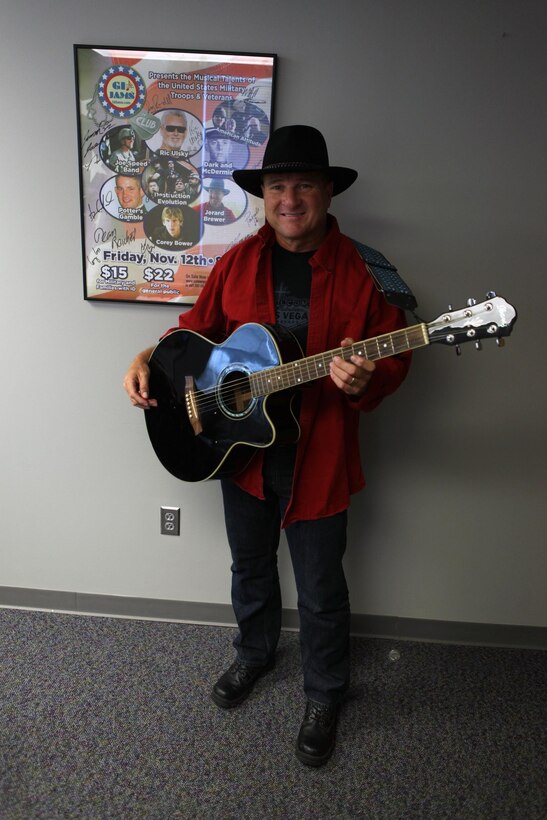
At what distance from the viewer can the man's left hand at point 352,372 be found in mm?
1324

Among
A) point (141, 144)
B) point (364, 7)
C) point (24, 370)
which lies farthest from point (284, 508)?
point (364, 7)

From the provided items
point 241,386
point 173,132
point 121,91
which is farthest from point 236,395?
point 121,91

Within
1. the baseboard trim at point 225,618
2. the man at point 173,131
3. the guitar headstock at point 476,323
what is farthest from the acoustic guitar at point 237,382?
the baseboard trim at point 225,618

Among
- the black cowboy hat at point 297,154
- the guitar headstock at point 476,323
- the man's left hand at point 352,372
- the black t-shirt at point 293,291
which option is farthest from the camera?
the black t-shirt at point 293,291

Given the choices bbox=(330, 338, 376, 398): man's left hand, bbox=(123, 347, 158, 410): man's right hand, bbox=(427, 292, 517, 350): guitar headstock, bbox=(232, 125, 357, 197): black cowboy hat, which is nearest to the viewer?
bbox=(427, 292, 517, 350): guitar headstock

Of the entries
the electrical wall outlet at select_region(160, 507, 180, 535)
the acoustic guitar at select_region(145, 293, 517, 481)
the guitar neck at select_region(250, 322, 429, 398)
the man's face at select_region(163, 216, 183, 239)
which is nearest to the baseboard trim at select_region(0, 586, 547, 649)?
the electrical wall outlet at select_region(160, 507, 180, 535)

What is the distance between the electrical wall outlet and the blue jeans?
0.36m

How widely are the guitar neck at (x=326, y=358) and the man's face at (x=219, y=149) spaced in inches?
30.1

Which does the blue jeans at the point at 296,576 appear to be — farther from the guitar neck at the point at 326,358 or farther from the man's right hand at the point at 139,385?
the man's right hand at the point at 139,385

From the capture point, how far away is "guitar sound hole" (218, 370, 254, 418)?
1.52 metres

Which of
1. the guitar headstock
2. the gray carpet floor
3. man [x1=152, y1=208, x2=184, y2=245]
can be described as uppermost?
man [x1=152, y1=208, x2=184, y2=245]

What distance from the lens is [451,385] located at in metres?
1.90

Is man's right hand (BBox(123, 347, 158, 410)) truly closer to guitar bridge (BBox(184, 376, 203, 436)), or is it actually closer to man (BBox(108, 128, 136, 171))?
guitar bridge (BBox(184, 376, 203, 436))

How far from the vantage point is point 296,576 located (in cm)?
170
